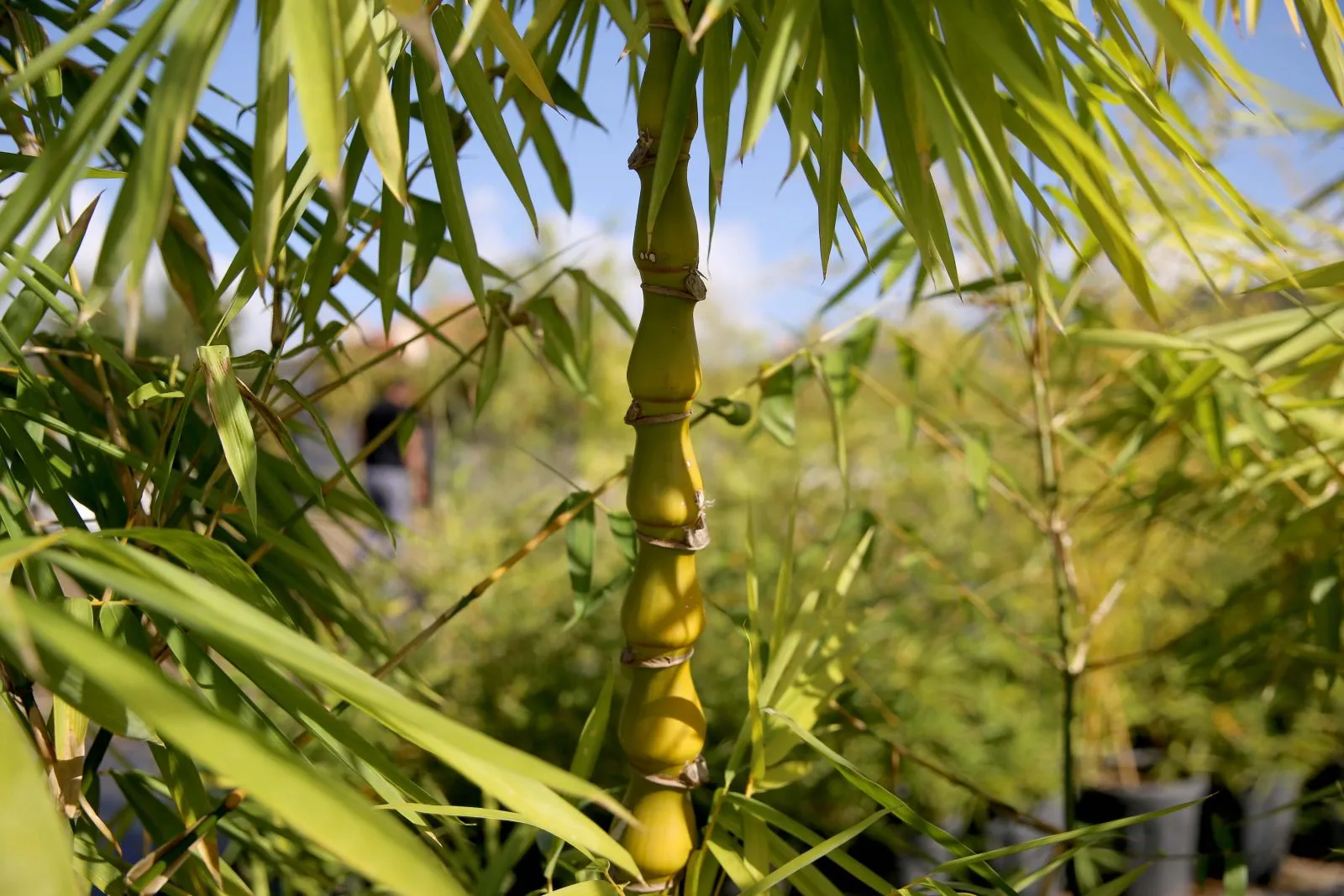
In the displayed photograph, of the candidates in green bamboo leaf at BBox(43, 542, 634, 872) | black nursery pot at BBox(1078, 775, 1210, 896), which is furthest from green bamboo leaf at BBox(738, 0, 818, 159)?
black nursery pot at BBox(1078, 775, 1210, 896)

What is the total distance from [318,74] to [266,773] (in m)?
0.20

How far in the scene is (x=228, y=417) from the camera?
43cm

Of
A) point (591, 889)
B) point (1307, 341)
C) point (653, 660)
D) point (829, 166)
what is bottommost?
point (591, 889)

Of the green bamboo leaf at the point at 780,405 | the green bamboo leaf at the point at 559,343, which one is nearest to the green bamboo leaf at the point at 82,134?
the green bamboo leaf at the point at 559,343

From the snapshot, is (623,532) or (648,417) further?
(623,532)

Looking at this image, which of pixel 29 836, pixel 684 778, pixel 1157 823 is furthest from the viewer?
pixel 1157 823

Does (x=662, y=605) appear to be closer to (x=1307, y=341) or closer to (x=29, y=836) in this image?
(x=29, y=836)

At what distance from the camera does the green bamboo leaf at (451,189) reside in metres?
0.43

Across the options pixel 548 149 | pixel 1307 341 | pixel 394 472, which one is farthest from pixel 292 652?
pixel 394 472

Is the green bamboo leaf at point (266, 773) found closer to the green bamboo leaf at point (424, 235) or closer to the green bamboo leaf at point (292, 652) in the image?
the green bamboo leaf at point (292, 652)

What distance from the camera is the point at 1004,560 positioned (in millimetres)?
2125

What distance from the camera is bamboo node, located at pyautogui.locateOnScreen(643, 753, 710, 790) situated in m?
0.54

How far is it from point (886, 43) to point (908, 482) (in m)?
1.96

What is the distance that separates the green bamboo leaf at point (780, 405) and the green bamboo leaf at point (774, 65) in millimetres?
417
